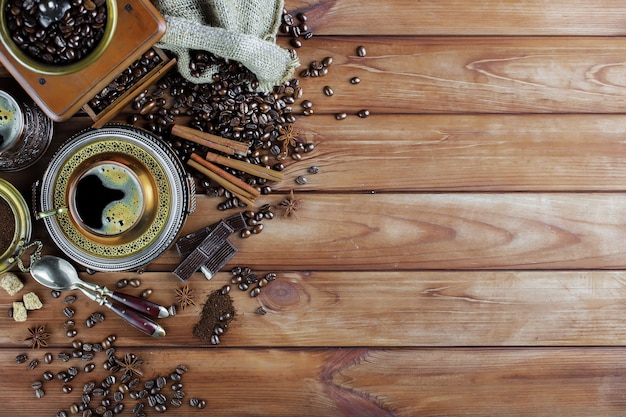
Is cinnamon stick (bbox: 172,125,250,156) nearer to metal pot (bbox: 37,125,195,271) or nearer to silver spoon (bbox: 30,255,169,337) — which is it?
metal pot (bbox: 37,125,195,271)

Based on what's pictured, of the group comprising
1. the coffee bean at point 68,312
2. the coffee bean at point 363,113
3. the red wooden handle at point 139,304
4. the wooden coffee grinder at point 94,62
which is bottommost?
the coffee bean at point 68,312

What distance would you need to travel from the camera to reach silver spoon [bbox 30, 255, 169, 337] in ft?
4.97

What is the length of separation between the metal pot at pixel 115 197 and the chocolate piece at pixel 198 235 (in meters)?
0.08

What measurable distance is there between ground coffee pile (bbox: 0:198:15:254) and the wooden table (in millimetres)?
160

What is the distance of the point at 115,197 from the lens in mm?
1467

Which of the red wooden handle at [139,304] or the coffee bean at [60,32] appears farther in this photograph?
the red wooden handle at [139,304]

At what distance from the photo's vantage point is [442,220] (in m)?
1.61

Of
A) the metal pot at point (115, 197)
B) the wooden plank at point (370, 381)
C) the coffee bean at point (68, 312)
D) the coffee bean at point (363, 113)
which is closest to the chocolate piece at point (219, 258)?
the metal pot at point (115, 197)

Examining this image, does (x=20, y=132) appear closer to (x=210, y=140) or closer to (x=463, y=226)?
(x=210, y=140)

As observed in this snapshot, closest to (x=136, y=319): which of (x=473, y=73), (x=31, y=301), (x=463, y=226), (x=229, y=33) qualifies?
(x=31, y=301)

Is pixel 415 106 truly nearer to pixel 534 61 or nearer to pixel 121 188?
pixel 534 61

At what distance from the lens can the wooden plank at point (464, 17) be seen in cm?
159

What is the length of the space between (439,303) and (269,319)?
0.50m

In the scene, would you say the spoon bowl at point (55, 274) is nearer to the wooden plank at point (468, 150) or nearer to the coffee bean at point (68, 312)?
the coffee bean at point (68, 312)
